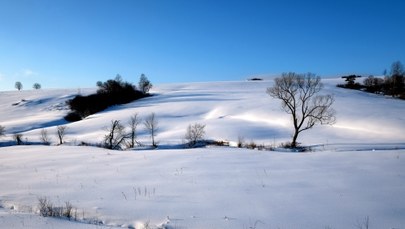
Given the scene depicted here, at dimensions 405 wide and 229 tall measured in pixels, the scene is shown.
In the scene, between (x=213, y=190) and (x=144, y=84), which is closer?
(x=213, y=190)

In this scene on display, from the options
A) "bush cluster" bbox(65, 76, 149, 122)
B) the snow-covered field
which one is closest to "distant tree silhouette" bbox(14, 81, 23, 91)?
"bush cluster" bbox(65, 76, 149, 122)

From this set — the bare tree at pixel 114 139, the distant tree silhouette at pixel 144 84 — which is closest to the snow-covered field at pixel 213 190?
the bare tree at pixel 114 139

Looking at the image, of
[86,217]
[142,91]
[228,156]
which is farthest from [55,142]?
[142,91]

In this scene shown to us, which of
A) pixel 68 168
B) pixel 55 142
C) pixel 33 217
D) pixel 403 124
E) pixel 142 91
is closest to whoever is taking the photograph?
pixel 33 217

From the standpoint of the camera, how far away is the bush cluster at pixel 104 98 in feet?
252

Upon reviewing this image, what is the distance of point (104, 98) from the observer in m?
83.6

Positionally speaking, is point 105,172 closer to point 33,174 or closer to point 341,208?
point 33,174

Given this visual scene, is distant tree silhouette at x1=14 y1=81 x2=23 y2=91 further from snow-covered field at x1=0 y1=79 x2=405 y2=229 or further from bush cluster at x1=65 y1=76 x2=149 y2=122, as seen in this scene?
snow-covered field at x1=0 y1=79 x2=405 y2=229

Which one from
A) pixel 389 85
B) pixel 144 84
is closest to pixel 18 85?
pixel 144 84

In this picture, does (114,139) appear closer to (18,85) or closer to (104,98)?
(104,98)

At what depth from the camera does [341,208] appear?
773 cm

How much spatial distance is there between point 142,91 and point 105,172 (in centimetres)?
9220

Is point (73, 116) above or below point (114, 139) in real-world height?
above

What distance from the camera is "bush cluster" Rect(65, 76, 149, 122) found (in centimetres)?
7688
